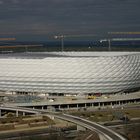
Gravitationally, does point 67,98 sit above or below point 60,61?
below

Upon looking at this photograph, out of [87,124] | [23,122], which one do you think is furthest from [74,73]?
[87,124]

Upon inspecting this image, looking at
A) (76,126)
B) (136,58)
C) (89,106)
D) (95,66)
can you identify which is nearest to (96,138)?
(76,126)

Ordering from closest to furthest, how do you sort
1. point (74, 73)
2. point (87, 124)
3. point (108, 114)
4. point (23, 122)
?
point (87, 124), point (23, 122), point (108, 114), point (74, 73)

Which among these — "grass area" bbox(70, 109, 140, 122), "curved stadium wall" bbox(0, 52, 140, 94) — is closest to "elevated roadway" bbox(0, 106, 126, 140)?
"grass area" bbox(70, 109, 140, 122)

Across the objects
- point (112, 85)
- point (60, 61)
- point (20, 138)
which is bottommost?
point (20, 138)

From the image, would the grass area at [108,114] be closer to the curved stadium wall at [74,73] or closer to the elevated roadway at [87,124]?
the elevated roadway at [87,124]

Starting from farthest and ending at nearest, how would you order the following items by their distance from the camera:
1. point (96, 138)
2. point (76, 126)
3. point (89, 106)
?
1. point (89, 106)
2. point (76, 126)
3. point (96, 138)

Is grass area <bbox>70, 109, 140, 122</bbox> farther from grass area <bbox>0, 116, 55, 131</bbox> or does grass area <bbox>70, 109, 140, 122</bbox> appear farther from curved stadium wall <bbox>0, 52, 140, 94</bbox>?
curved stadium wall <bbox>0, 52, 140, 94</bbox>

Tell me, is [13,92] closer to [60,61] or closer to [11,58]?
[11,58]

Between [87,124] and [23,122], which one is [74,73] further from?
[87,124]
